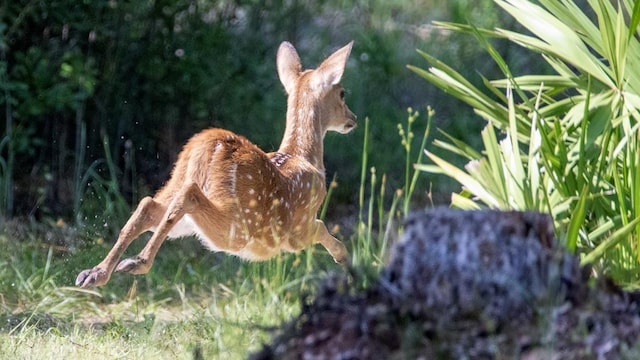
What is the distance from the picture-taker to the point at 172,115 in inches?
396

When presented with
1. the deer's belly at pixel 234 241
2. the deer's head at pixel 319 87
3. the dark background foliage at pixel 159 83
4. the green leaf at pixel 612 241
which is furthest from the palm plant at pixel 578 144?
the dark background foliage at pixel 159 83

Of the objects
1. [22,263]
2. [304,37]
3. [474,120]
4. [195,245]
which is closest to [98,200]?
[195,245]

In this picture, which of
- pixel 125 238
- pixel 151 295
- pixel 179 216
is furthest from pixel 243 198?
pixel 151 295

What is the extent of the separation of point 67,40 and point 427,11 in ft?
10.3

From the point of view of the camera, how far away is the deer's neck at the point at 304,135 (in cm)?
757

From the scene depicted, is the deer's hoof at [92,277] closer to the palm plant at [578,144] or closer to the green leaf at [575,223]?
the palm plant at [578,144]

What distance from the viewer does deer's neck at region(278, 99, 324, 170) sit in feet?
24.8

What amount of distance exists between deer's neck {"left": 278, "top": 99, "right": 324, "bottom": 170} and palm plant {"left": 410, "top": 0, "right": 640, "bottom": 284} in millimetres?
1223

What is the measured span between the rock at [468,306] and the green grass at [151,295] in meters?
0.16

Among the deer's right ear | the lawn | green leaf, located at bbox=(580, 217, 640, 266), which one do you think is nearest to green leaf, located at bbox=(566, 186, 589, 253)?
green leaf, located at bbox=(580, 217, 640, 266)

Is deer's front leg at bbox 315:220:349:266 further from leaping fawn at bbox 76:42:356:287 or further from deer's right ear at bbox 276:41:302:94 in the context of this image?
deer's right ear at bbox 276:41:302:94

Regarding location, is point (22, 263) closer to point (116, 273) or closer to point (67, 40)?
point (116, 273)

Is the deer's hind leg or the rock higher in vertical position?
the rock

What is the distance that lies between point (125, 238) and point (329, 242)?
140cm
